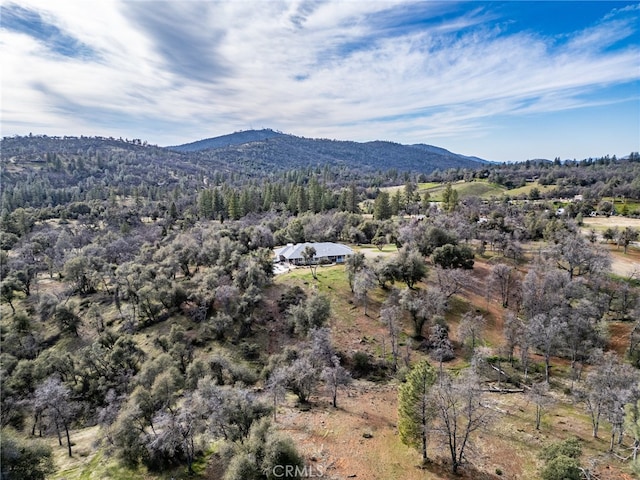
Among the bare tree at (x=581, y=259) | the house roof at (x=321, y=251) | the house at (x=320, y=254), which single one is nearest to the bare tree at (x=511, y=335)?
the bare tree at (x=581, y=259)

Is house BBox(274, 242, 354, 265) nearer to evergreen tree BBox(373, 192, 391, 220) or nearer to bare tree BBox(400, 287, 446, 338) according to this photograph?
bare tree BBox(400, 287, 446, 338)

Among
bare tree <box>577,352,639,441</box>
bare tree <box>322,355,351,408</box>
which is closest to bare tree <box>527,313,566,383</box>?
bare tree <box>577,352,639,441</box>

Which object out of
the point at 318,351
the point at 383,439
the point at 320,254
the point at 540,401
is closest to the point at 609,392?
the point at 540,401

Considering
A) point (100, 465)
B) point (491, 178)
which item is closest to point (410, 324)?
point (100, 465)

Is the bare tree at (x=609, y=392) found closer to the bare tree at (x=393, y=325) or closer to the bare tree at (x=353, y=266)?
the bare tree at (x=393, y=325)

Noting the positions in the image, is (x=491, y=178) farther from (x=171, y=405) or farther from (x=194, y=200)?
(x=171, y=405)
